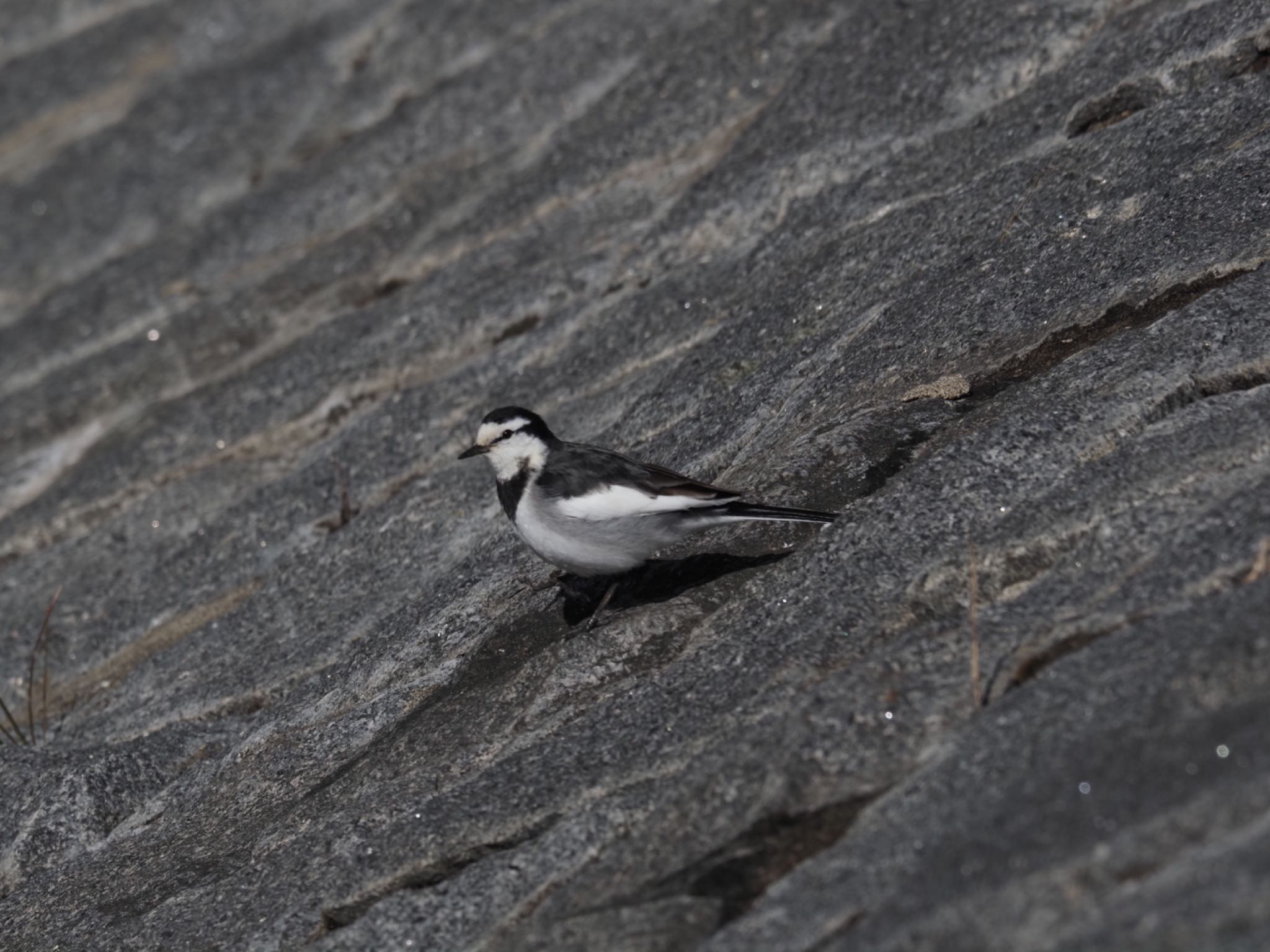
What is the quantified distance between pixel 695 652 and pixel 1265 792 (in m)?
3.13

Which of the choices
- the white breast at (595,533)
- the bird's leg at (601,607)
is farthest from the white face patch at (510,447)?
Result: the bird's leg at (601,607)

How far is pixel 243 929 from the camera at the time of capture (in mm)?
7004

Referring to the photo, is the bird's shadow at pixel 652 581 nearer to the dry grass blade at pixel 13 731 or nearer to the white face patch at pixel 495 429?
the white face patch at pixel 495 429

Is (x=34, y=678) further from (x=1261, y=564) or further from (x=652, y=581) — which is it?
(x=1261, y=564)

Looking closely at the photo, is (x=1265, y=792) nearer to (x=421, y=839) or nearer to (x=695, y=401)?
(x=421, y=839)

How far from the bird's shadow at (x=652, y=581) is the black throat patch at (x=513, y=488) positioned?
1.91 ft

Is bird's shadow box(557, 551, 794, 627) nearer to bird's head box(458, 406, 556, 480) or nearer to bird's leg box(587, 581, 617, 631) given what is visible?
bird's leg box(587, 581, 617, 631)

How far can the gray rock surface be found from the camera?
5.69 m

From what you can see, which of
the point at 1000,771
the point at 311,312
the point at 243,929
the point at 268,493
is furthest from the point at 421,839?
the point at 311,312

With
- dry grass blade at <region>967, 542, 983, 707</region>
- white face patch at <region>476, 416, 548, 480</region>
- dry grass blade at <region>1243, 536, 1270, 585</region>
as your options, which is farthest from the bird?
dry grass blade at <region>1243, 536, 1270, 585</region>

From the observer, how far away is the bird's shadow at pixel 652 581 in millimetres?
8188

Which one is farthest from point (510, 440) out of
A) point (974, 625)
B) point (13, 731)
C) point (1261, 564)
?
point (13, 731)

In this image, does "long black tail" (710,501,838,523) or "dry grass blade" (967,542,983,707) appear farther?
"long black tail" (710,501,838,523)

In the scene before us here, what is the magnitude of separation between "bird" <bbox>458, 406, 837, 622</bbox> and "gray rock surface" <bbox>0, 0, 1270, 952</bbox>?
0.32 metres
